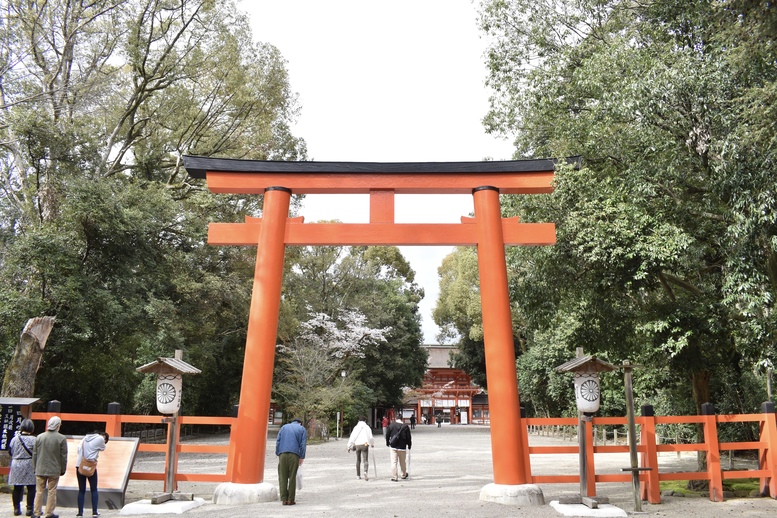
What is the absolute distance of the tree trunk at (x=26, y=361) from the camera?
10.2 meters

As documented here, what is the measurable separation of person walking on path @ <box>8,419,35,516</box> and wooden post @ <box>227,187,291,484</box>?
243 cm

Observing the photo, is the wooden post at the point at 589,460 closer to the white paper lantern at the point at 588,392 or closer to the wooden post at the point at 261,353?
the white paper lantern at the point at 588,392

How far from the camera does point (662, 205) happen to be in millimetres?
10445

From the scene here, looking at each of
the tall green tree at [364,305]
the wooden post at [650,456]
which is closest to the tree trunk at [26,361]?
the wooden post at [650,456]

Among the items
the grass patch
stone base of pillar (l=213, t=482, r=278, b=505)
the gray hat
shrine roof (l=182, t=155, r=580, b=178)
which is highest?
shrine roof (l=182, t=155, r=580, b=178)

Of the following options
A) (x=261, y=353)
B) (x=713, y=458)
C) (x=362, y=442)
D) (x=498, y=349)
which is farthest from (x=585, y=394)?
(x=362, y=442)

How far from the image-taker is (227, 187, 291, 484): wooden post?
8.14 m

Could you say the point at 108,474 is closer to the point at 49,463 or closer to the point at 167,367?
the point at 49,463

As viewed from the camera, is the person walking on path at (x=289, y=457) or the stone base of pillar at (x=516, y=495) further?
the person walking on path at (x=289, y=457)

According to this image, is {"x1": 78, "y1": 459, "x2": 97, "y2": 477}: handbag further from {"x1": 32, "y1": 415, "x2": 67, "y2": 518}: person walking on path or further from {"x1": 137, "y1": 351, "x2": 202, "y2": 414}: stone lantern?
{"x1": 137, "y1": 351, "x2": 202, "y2": 414}: stone lantern

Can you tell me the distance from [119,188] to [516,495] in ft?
→ 39.1

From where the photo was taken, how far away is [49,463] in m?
6.76

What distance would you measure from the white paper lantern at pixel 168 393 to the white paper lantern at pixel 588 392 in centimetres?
552

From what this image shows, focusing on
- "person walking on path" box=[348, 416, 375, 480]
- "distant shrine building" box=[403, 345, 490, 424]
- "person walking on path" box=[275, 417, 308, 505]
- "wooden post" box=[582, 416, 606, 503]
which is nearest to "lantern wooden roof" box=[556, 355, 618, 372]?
"wooden post" box=[582, 416, 606, 503]
